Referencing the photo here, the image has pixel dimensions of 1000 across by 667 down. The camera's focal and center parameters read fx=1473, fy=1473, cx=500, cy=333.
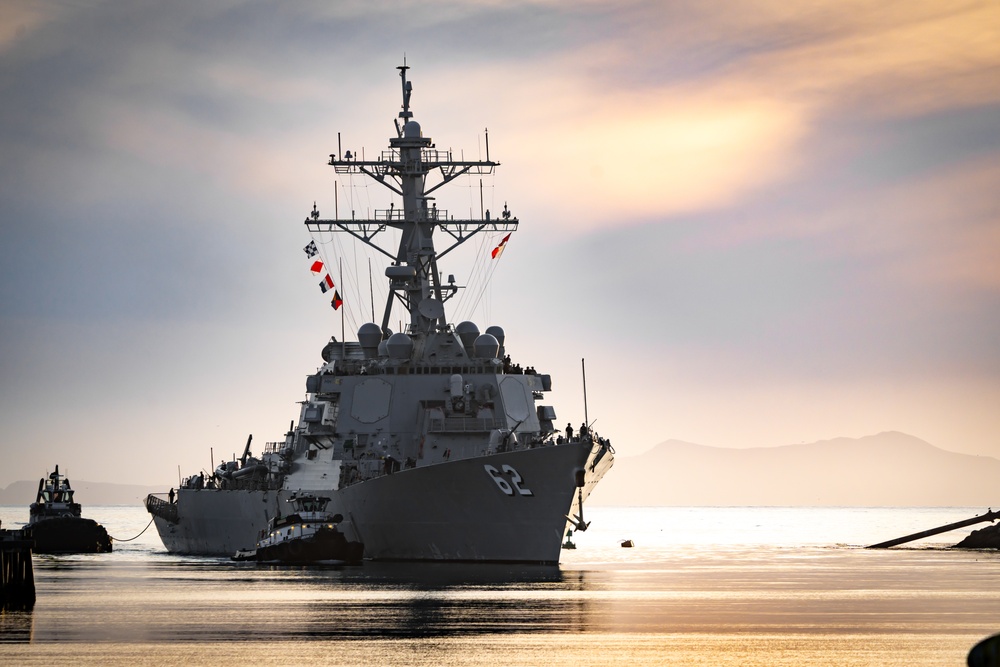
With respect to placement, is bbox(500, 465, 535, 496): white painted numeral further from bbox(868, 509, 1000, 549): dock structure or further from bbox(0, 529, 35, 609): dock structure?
bbox(868, 509, 1000, 549): dock structure

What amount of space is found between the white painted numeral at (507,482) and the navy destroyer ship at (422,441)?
0.04 m

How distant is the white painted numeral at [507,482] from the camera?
3928 centimetres

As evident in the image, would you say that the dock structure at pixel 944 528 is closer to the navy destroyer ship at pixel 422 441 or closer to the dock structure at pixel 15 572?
the navy destroyer ship at pixel 422 441

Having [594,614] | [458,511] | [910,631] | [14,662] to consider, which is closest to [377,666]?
[14,662]

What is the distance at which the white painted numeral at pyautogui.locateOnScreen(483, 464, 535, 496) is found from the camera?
3928 cm

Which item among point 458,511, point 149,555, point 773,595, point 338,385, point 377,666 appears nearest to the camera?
point 377,666

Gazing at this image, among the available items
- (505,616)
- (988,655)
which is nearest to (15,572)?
(505,616)

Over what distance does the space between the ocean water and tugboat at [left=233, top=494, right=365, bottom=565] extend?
58 cm

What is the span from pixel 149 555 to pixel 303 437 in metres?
19.1

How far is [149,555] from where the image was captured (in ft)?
211

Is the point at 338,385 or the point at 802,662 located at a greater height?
the point at 338,385

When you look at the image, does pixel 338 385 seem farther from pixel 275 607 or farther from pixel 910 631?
pixel 910 631

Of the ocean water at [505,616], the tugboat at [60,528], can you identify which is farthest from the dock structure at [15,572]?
the tugboat at [60,528]

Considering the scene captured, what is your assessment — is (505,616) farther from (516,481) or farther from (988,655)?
(988,655)
